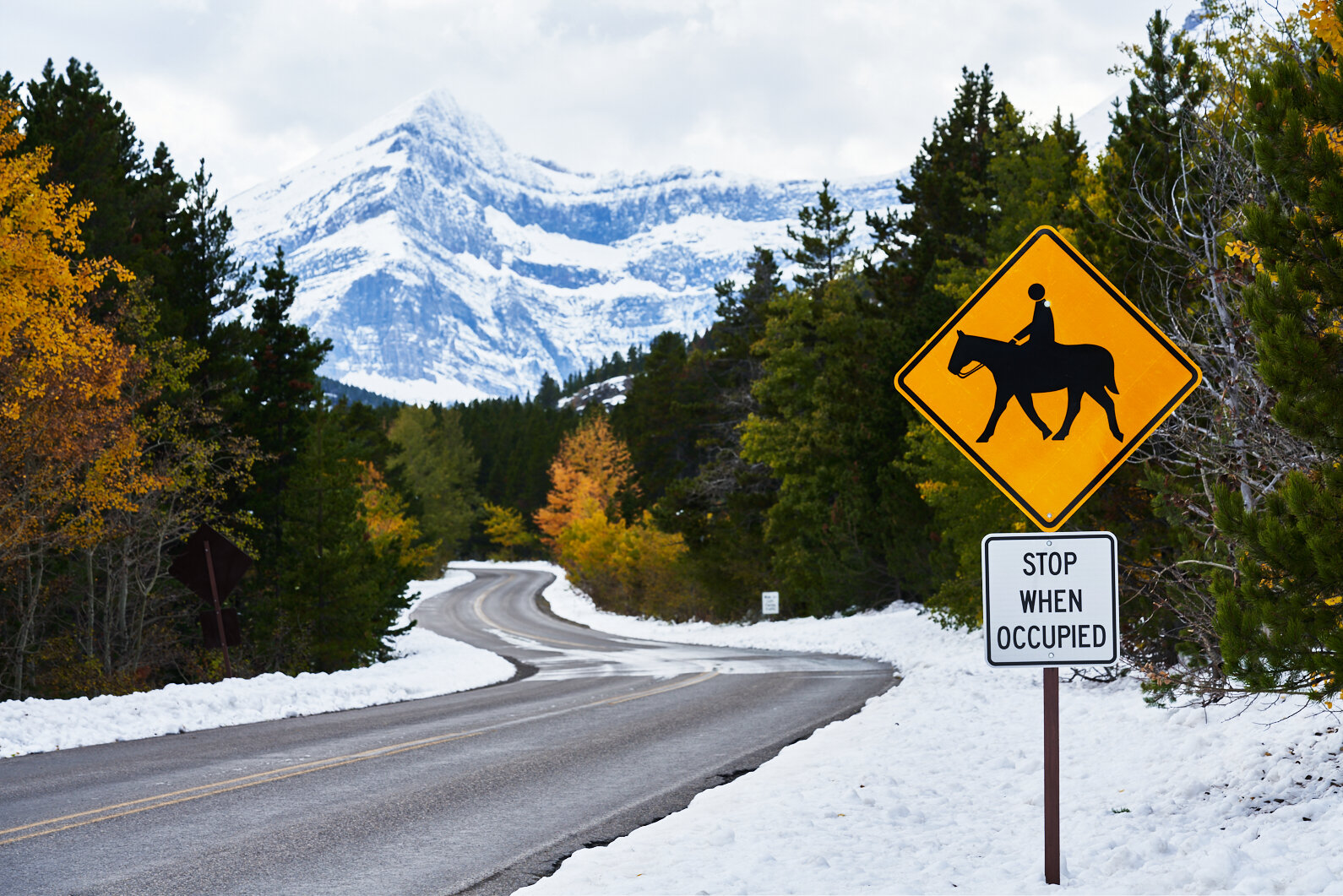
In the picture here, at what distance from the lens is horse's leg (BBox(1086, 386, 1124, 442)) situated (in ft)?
15.6

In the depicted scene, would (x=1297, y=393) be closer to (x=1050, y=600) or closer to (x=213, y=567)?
(x=1050, y=600)

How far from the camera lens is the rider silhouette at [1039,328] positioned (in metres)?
4.93

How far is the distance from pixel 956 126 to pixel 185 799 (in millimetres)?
37760

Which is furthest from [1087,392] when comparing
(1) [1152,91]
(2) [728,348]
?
(2) [728,348]

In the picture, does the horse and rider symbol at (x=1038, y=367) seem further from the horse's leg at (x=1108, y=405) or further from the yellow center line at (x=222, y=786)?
the yellow center line at (x=222, y=786)

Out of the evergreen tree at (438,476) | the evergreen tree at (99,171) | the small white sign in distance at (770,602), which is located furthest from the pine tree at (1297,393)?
the evergreen tree at (438,476)

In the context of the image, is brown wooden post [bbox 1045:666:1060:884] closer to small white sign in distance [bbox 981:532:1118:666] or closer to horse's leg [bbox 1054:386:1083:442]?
small white sign in distance [bbox 981:532:1118:666]

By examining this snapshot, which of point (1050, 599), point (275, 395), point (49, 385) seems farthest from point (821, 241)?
point (1050, 599)

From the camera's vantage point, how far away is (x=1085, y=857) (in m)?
5.53

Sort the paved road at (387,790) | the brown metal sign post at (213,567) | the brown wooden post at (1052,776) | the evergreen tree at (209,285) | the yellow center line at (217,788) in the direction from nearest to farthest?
the brown wooden post at (1052,776) < the paved road at (387,790) < the yellow center line at (217,788) < the brown metal sign post at (213,567) < the evergreen tree at (209,285)

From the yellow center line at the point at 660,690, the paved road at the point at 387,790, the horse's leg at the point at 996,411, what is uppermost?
the horse's leg at the point at 996,411

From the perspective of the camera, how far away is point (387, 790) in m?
8.42

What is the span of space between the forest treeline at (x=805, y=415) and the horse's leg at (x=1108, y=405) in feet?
3.20

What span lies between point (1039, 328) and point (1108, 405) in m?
0.49
